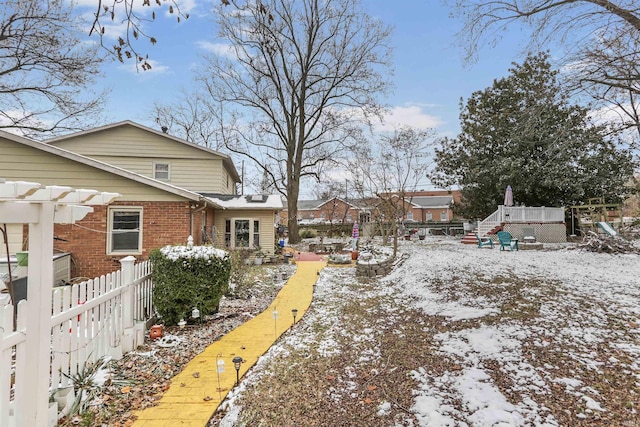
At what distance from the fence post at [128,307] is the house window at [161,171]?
11.3 metres

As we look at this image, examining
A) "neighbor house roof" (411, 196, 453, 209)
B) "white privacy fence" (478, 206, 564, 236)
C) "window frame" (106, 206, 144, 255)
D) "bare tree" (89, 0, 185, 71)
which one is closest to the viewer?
"bare tree" (89, 0, 185, 71)

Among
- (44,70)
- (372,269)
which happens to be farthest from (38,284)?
(44,70)

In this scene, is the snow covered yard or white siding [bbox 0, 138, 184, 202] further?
white siding [bbox 0, 138, 184, 202]

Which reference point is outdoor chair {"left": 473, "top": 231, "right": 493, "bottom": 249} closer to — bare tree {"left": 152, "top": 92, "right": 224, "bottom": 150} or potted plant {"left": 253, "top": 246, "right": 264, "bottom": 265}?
potted plant {"left": 253, "top": 246, "right": 264, "bottom": 265}

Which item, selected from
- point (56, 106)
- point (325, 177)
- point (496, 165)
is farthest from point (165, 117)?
point (496, 165)

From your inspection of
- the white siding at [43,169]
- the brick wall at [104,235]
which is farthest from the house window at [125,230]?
the white siding at [43,169]

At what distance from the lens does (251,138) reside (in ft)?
84.9

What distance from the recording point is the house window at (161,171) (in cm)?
1502

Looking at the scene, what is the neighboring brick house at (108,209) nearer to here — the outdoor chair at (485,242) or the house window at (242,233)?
the house window at (242,233)

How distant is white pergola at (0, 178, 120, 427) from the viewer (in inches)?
94.3

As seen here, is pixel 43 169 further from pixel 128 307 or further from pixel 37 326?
pixel 37 326

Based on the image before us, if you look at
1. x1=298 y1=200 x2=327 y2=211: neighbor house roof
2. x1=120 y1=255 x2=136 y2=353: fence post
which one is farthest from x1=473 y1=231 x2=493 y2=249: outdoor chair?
x1=298 y1=200 x2=327 y2=211: neighbor house roof

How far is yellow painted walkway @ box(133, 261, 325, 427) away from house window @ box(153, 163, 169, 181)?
10.4m

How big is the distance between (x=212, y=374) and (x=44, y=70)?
1345 cm
